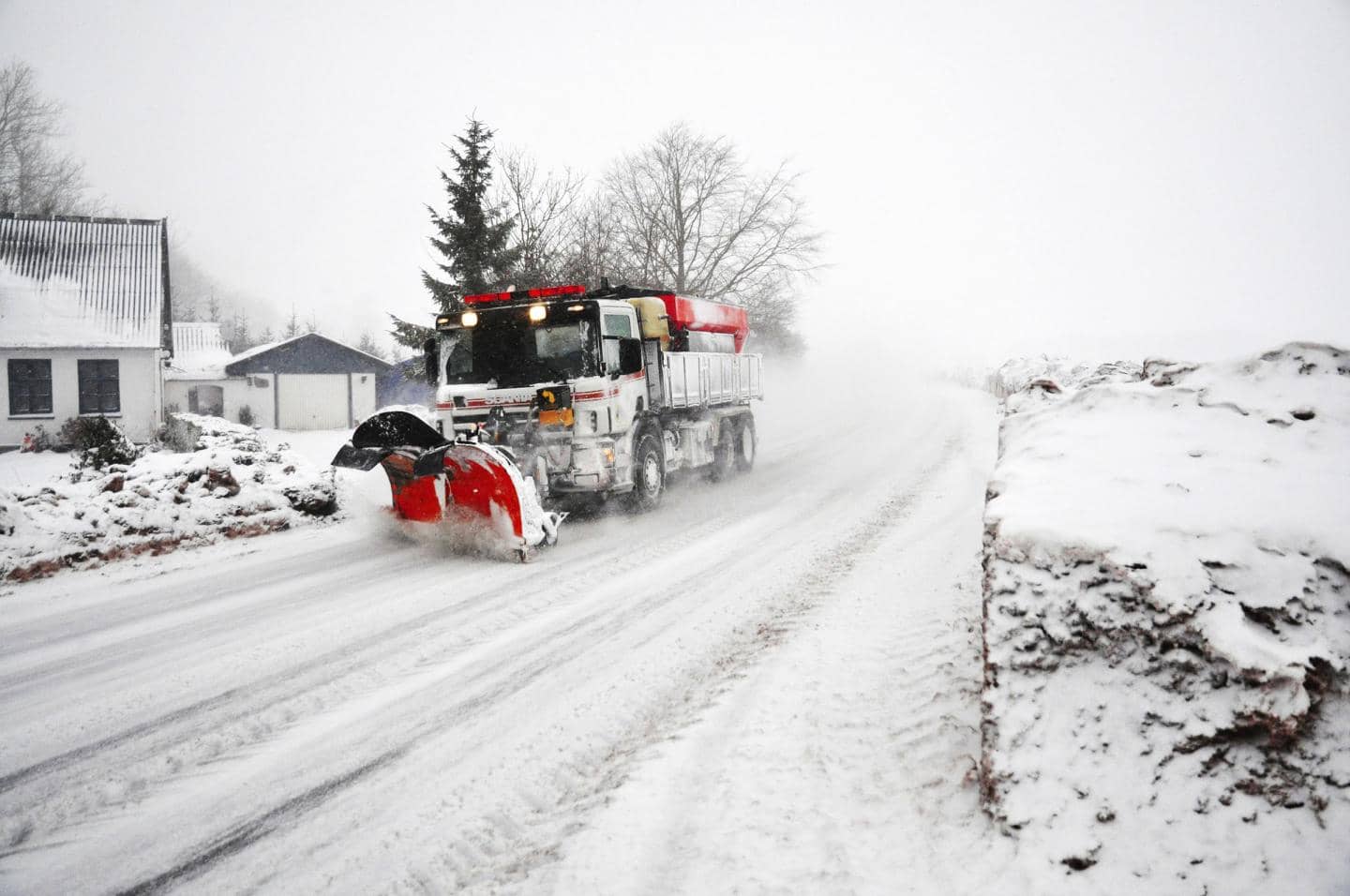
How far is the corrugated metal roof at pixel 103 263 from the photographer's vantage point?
2136cm

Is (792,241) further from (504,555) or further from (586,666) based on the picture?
(586,666)

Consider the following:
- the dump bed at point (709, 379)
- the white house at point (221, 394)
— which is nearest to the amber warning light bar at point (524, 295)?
the dump bed at point (709, 379)

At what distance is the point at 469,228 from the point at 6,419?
45.7 ft

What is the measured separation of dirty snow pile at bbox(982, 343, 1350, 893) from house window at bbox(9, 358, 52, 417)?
26052mm

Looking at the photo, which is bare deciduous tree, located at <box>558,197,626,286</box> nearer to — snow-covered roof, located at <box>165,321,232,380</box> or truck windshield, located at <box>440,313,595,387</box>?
truck windshield, located at <box>440,313,595,387</box>

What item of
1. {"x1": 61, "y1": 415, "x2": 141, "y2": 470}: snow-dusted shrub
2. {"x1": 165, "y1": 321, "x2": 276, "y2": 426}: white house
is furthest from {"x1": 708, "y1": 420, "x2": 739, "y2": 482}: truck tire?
{"x1": 165, "y1": 321, "x2": 276, "y2": 426}: white house

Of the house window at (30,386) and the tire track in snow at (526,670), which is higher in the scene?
the house window at (30,386)

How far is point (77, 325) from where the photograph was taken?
20.7 metres

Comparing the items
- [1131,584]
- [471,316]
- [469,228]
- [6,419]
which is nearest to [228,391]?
[6,419]

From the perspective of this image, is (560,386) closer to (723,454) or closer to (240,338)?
(723,454)

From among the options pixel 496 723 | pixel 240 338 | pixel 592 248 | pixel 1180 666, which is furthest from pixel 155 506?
pixel 240 338

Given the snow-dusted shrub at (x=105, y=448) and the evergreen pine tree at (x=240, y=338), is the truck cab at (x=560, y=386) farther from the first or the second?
the evergreen pine tree at (x=240, y=338)

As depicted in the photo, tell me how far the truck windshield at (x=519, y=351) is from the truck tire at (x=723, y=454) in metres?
4.29

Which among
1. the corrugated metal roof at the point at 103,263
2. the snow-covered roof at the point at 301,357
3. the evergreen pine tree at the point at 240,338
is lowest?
the snow-covered roof at the point at 301,357
